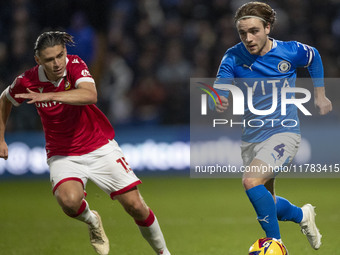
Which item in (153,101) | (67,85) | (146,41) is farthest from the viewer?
(146,41)

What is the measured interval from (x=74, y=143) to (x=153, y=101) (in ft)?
24.6

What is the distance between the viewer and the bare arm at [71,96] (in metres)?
5.17

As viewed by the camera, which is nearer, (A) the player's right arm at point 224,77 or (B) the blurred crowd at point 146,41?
(A) the player's right arm at point 224,77

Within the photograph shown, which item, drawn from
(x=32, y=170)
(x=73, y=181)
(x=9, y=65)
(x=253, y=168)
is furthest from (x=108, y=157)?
(x=9, y=65)

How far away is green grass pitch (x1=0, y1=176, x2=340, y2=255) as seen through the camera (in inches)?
263

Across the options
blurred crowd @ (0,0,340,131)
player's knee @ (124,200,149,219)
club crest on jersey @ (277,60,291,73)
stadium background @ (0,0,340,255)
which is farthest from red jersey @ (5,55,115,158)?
blurred crowd @ (0,0,340,131)

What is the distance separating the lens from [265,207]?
5504 millimetres

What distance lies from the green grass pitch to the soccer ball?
0.88 metres

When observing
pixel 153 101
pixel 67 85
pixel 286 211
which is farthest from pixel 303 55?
pixel 153 101

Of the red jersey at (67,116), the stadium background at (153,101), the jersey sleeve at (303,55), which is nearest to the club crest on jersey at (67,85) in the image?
the red jersey at (67,116)

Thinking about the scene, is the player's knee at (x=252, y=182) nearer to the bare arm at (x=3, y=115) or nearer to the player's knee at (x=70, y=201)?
the player's knee at (x=70, y=201)

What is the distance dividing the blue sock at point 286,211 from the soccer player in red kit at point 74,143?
40.3 inches

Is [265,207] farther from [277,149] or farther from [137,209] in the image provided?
[137,209]

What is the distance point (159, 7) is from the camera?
15.0 m
